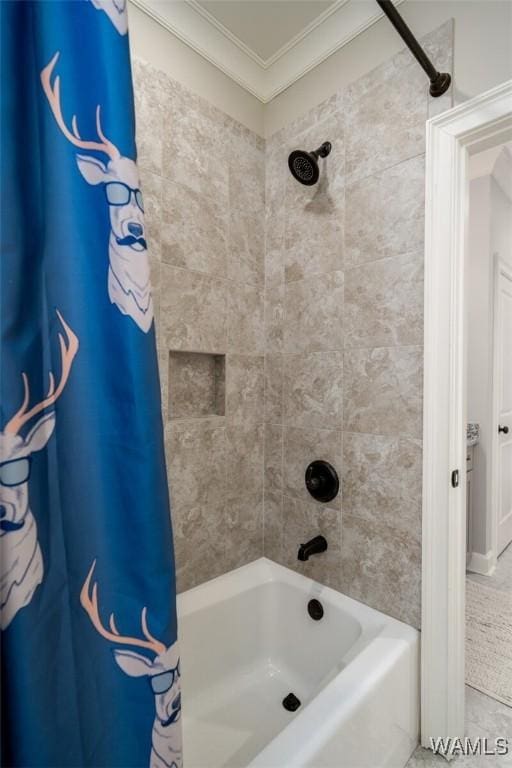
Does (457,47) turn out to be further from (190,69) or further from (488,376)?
(488,376)

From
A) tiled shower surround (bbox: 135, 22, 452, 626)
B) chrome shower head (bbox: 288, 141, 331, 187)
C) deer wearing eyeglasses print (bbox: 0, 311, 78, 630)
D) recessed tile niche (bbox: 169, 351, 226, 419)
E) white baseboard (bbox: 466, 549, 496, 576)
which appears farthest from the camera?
white baseboard (bbox: 466, 549, 496, 576)

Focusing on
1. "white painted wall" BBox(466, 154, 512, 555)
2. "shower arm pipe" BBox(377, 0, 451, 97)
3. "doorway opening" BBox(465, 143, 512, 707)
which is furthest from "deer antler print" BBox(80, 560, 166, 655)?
"white painted wall" BBox(466, 154, 512, 555)

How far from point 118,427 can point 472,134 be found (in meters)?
1.41

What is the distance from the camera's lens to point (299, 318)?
1.68 m

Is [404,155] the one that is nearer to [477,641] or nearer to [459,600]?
[459,600]

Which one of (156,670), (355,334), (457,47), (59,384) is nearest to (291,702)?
(156,670)

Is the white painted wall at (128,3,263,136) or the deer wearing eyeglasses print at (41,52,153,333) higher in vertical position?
the white painted wall at (128,3,263,136)

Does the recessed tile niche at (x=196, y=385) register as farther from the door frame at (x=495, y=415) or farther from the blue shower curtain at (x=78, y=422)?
the door frame at (x=495, y=415)

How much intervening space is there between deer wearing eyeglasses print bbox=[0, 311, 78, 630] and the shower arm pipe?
129 cm

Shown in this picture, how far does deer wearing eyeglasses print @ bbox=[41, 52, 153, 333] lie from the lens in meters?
0.54

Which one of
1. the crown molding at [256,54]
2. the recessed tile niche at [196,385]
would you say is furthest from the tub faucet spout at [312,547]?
the crown molding at [256,54]

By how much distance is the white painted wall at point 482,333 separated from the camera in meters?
2.64

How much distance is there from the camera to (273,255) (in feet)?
5.91
